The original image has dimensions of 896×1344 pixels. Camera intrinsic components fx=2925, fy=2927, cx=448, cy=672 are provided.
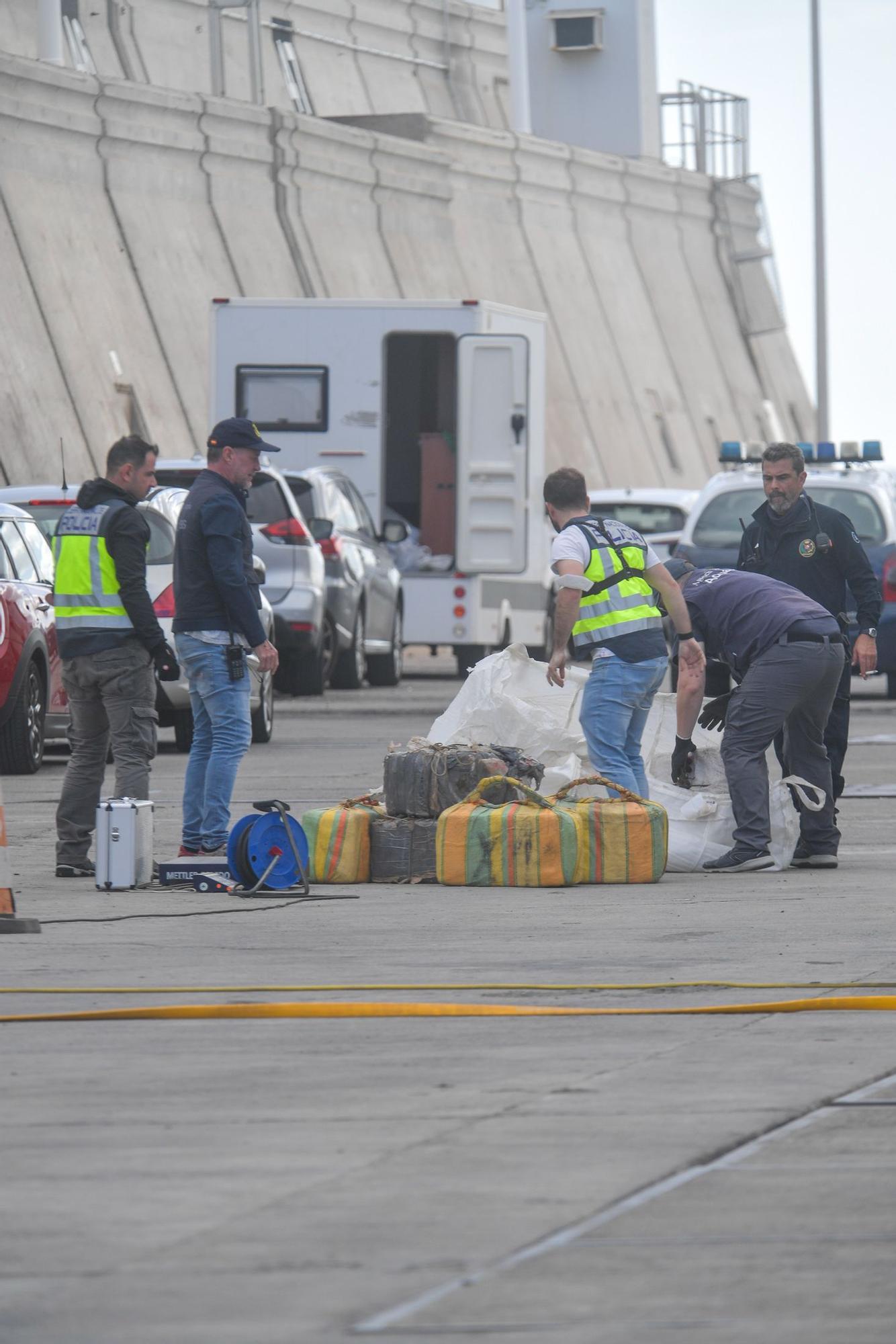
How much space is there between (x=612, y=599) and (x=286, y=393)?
14149 millimetres

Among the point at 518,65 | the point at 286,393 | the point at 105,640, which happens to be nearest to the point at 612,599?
the point at 105,640

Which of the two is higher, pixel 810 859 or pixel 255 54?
pixel 255 54

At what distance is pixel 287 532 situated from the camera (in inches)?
846

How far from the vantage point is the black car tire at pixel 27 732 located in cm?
1652

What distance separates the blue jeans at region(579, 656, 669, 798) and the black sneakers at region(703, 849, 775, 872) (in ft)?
1.70

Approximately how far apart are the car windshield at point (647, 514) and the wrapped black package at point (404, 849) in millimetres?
19636

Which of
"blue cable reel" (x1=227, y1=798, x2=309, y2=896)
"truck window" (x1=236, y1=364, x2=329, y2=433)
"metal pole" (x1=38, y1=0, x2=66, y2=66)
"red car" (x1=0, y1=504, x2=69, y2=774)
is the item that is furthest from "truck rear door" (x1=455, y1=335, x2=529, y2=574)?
"metal pole" (x1=38, y1=0, x2=66, y2=66)

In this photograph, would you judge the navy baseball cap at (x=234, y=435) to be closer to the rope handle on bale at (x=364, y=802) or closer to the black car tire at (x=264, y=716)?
the rope handle on bale at (x=364, y=802)

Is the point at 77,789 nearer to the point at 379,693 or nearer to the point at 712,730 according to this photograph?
the point at 712,730

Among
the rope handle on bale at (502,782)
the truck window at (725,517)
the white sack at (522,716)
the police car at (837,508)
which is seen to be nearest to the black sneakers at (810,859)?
the rope handle on bale at (502,782)

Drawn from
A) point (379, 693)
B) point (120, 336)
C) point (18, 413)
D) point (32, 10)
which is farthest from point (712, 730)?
point (32, 10)

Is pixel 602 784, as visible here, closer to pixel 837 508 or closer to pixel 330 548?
pixel 837 508

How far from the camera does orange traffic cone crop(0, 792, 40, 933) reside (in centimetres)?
947

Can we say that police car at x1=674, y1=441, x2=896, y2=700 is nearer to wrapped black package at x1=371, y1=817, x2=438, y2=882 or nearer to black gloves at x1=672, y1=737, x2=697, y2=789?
black gloves at x1=672, y1=737, x2=697, y2=789
